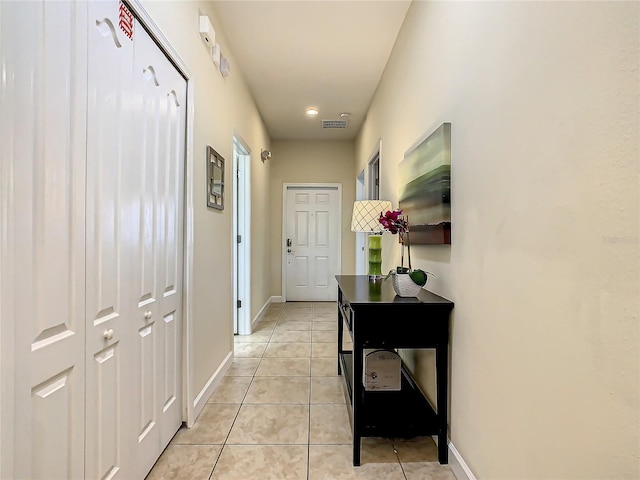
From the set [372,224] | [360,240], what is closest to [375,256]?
[372,224]

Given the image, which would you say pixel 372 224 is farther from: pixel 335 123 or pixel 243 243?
pixel 335 123

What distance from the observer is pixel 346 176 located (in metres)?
5.64

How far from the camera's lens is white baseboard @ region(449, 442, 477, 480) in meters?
1.45

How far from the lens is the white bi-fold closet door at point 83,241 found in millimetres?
832

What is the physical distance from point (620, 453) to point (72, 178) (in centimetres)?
160

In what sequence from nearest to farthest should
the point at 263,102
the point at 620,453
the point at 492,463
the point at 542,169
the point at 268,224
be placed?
the point at 620,453 → the point at 542,169 → the point at 492,463 → the point at 263,102 → the point at 268,224

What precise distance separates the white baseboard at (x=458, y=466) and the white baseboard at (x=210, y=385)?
1436mm

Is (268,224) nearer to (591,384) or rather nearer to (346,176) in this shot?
(346,176)

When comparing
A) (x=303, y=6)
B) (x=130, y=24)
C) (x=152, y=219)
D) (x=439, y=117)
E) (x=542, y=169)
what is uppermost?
(x=303, y=6)

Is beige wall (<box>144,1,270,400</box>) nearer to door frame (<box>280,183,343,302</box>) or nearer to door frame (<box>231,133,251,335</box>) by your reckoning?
door frame (<box>231,133,251,335</box>)

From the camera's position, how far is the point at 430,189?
5.97 feet

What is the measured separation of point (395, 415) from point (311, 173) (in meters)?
4.43

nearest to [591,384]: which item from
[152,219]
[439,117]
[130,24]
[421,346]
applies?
[421,346]

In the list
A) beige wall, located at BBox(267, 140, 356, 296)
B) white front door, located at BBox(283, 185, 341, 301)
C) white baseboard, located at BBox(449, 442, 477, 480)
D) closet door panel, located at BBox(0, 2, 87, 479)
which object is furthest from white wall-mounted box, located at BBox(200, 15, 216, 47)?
white front door, located at BBox(283, 185, 341, 301)
